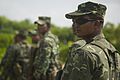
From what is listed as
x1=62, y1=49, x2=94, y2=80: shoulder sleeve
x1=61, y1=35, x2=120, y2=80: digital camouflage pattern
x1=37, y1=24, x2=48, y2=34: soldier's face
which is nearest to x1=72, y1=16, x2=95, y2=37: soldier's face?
x1=61, y1=35, x2=120, y2=80: digital camouflage pattern

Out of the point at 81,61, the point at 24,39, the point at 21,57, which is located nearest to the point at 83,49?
the point at 81,61

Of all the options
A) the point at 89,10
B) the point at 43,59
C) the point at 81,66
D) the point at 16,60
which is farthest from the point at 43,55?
the point at 81,66

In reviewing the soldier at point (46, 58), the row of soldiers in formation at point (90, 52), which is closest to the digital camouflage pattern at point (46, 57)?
the soldier at point (46, 58)

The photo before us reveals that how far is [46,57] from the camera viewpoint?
8773 mm

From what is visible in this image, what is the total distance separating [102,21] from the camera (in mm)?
4793

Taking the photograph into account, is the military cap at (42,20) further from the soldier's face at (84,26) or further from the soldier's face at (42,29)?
the soldier's face at (84,26)

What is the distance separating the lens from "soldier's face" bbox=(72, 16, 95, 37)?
4688mm

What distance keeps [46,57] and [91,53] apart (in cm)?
434

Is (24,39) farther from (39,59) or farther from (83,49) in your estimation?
(83,49)

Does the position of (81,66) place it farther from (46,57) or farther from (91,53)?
(46,57)

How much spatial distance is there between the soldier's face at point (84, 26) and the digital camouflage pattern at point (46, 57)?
4011 millimetres

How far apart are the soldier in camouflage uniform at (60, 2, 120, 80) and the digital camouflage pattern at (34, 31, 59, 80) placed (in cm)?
395

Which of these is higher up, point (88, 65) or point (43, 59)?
point (88, 65)

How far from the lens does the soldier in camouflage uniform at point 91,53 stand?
14.7 ft
